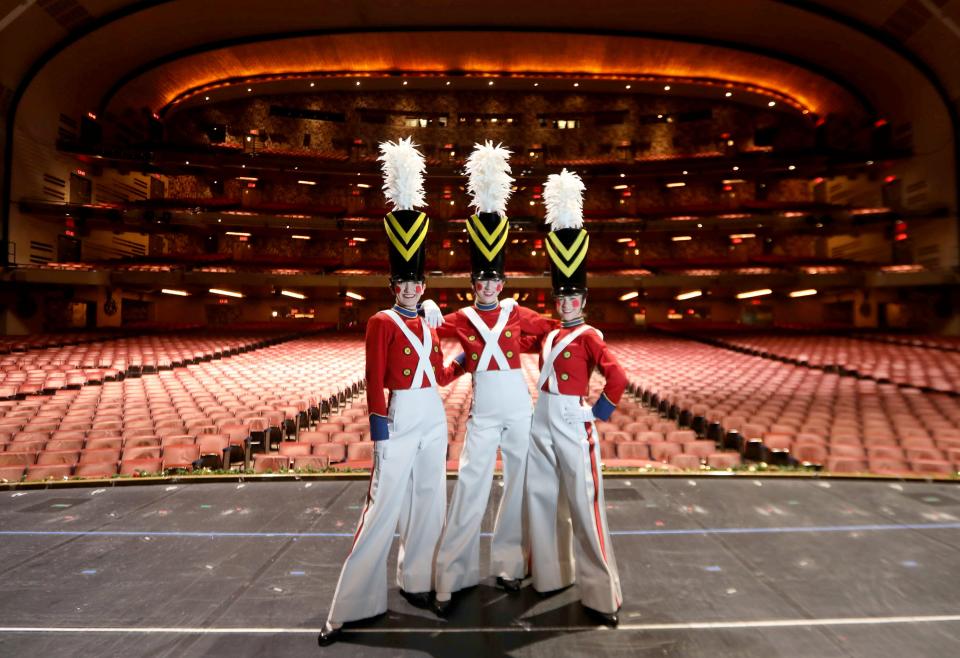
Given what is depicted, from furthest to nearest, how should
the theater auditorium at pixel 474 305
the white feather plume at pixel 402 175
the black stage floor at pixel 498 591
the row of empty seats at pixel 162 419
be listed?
the row of empty seats at pixel 162 419
the white feather plume at pixel 402 175
the theater auditorium at pixel 474 305
the black stage floor at pixel 498 591

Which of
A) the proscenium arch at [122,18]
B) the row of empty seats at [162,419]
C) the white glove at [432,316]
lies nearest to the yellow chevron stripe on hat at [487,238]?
the white glove at [432,316]

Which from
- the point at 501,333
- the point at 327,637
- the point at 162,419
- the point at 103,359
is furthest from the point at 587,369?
the point at 103,359

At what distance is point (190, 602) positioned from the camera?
227 centimetres

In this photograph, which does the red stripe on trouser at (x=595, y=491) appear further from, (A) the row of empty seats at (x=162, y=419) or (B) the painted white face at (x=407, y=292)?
(A) the row of empty seats at (x=162, y=419)

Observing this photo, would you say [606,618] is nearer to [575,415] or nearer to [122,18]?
[575,415]

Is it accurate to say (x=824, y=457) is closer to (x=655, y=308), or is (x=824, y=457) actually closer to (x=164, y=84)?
(x=655, y=308)

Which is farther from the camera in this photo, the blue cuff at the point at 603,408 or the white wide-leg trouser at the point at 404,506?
the blue cuff at the point at 603,408

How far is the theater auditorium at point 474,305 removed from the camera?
2350 mm

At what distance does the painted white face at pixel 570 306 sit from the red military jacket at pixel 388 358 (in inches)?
26.0

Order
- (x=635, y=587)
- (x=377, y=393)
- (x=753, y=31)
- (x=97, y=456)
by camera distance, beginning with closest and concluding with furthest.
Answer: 1. (x=377, y=393)
2. (x=635, y=587)
3. (x=97, y=456)
4. (x=753, y=31)

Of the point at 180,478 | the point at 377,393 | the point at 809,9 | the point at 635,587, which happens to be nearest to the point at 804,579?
the point at 635,587

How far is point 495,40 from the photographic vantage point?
68.7ft

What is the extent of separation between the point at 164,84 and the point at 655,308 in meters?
24.1

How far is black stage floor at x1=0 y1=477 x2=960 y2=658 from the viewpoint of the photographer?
2.00 m
